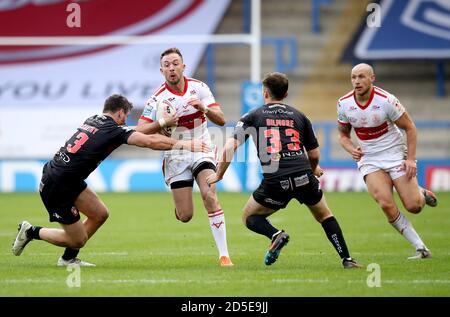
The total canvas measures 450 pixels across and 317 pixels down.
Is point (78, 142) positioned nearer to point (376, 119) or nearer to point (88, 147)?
point (88, 147)

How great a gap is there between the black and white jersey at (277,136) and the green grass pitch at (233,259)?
3.62ft

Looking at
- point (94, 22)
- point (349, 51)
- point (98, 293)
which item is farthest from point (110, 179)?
point (98, 293)

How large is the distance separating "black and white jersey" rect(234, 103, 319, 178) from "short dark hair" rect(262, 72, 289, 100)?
4.9 inches

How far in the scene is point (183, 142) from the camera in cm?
1048

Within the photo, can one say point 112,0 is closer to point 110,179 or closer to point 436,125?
point 110,179

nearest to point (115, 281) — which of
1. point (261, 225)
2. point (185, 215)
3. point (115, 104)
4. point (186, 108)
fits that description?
point (261, 225)

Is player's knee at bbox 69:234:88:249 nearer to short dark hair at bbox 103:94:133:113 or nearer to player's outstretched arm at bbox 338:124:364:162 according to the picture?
short dark hair at bbox 103:94:133:113

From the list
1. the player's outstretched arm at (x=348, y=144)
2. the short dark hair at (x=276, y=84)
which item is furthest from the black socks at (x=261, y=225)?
the player's outstretched arm at (x=348, y=144)

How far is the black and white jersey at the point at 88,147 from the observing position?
10.4m

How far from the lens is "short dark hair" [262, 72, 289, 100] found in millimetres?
10094

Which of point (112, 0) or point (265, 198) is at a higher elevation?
point (112, 0)

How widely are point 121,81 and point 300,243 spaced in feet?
50.9

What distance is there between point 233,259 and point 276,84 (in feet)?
7.98

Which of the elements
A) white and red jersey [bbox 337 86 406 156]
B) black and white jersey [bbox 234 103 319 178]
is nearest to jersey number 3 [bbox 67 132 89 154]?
black and white jersey [bbox 234 103 319 178]
